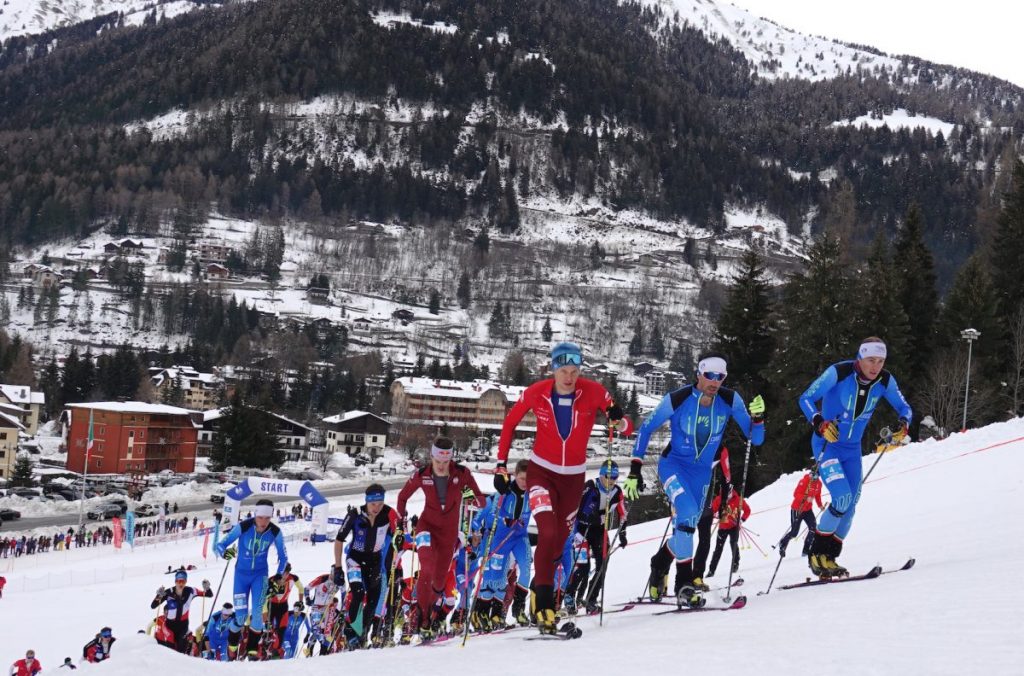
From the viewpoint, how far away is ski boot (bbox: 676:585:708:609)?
270 inches

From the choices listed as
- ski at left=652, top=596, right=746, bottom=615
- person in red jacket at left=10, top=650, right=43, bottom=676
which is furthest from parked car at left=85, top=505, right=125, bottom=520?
ski at left=652, top=596, right=746, bottom=615

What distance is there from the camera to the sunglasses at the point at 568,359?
262 inches

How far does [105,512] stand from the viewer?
156 ft

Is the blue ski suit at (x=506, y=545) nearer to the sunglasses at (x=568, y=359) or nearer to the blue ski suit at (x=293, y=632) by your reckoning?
the sunglasses at (x=568, y=359)

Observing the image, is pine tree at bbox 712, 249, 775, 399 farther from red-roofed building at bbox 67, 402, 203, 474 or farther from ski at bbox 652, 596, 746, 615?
red-roofed building at bbox 67, 402, 203, 474

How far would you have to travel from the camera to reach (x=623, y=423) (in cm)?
683

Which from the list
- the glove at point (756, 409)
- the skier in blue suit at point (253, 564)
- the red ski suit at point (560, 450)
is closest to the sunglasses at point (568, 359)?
the red ski suit at point (560, 450)

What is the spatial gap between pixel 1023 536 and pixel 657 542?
8.60 metres

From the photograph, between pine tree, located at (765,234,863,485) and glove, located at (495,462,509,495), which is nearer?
glove, located at (495,462,509,495)

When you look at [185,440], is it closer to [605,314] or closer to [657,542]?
[657,542]

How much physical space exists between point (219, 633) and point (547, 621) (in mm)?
4723

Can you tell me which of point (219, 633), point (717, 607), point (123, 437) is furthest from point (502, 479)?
point (123, 437)

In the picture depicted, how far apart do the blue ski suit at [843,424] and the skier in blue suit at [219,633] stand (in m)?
5.82

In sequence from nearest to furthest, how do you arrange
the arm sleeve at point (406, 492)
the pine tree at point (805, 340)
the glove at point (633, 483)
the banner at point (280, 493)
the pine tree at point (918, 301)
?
the glove at point (633, 483) → the arm sleeve at point (406, 492) → the banner at point (280, 493) → the pine tree at point (805, 340) → the pine tree at point (918, 301)
